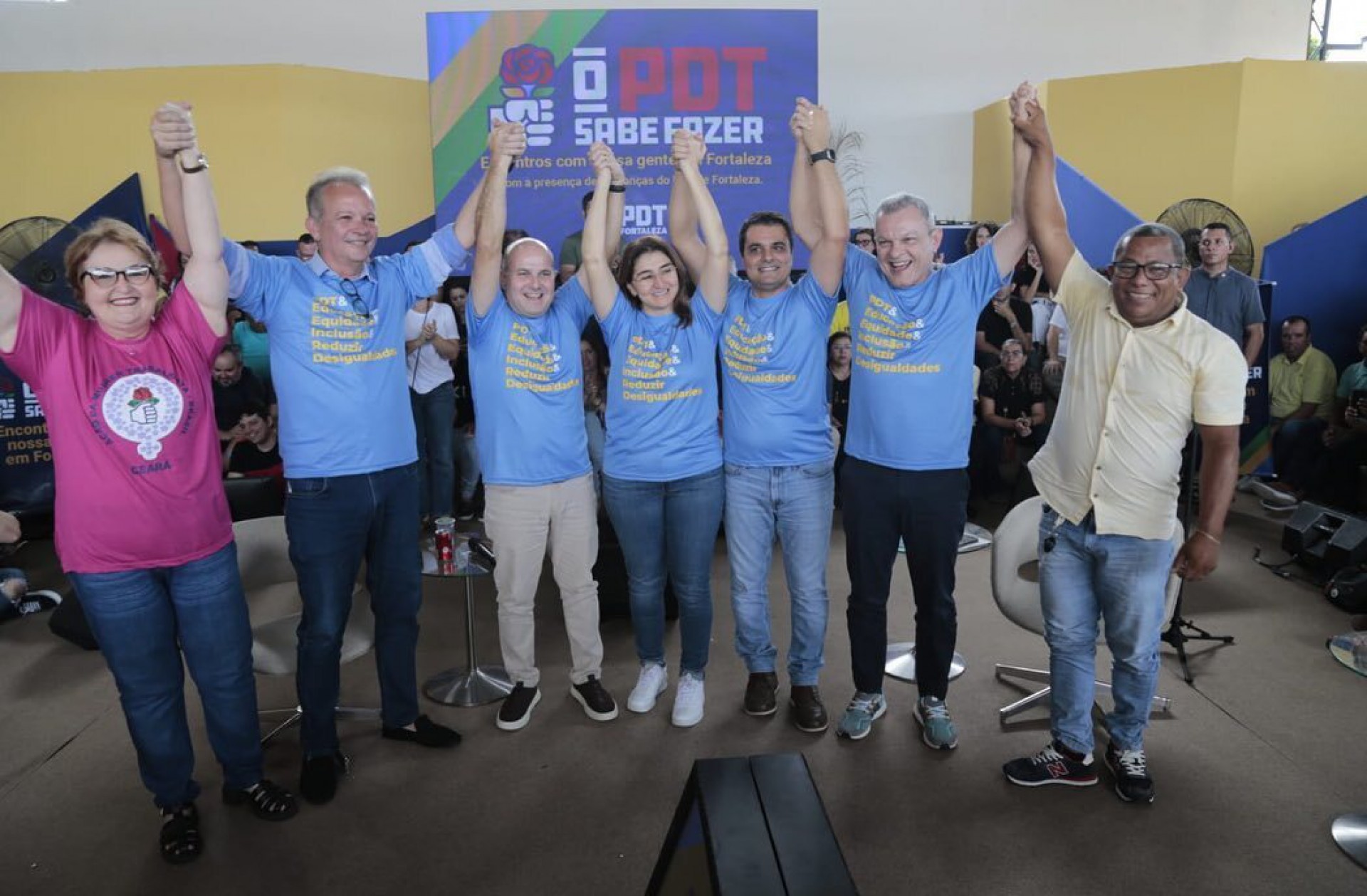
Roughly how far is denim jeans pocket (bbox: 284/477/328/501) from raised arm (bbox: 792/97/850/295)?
1517mm

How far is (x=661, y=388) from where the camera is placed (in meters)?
2.77

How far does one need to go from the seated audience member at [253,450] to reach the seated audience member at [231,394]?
1.3 inches

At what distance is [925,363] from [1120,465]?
1.87ft

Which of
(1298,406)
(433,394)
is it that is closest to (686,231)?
(433,394)

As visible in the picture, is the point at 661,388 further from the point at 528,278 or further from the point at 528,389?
the point at 528,278

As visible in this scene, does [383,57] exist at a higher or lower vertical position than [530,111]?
higher

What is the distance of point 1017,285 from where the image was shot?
6.85 m

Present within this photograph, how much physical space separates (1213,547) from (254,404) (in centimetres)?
469

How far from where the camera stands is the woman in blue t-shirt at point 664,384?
2750mm

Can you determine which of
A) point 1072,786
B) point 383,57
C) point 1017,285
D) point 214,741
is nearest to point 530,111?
point 383,57

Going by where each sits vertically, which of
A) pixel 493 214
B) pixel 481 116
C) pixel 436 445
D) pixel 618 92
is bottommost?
pixel 436 445

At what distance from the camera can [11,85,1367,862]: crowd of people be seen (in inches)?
85.6

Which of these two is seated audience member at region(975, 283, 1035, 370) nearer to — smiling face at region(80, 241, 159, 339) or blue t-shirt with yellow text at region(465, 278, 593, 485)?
blue t-shirt with yellow text at region(465, 278, 593, 485)

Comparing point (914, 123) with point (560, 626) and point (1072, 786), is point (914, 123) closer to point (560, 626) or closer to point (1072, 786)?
point (560, 626)
